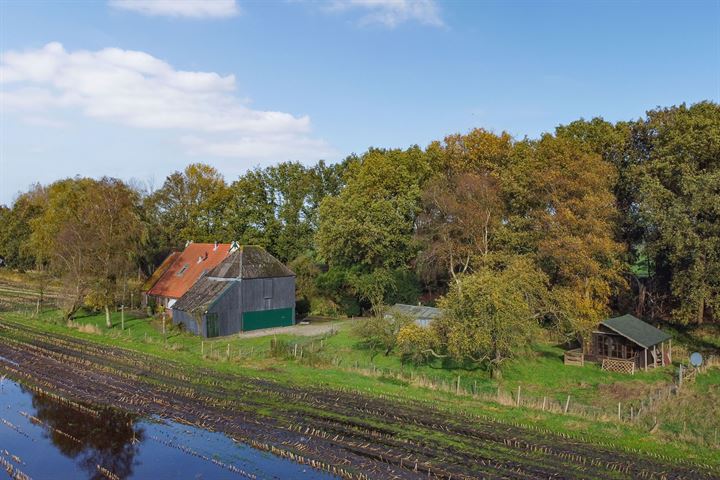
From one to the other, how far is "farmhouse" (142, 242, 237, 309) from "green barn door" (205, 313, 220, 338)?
25.9ft

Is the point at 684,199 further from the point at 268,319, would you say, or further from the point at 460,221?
the point at 268,319

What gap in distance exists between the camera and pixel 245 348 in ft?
133

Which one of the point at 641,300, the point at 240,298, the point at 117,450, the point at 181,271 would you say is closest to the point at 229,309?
Result: the point at 240,298

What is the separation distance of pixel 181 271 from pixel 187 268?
0.77 meters

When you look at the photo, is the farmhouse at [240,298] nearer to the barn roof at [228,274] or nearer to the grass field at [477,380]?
the barn roof at [228,274]

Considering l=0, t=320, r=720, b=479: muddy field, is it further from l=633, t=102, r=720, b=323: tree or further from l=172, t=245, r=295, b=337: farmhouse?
l=633, t=102, r=720, b=323: tree

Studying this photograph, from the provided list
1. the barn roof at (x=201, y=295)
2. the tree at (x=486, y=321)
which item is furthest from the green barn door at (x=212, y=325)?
the tree at (x=486, y=321)

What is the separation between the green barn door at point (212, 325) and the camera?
45188 millimetres

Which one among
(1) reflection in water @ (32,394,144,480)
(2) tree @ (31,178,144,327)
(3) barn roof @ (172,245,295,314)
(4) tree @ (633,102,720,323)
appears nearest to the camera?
(1) reflection in water @ (32,394,144,480)

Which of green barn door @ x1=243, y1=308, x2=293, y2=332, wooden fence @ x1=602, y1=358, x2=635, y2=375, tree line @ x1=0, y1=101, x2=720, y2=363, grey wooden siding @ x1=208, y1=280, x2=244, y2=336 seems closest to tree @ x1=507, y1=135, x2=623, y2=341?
tree line @ x1=0, y1=101, x2=720, y2=363

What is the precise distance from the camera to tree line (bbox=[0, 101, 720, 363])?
38188mm

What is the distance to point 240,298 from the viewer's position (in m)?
47.8

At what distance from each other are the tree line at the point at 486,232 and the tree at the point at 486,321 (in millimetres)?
103

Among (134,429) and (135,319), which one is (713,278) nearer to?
(134,429)
